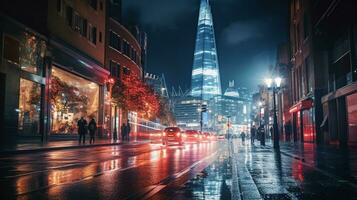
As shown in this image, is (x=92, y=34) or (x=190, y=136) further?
(x=190, y=136)

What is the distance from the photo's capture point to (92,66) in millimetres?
42656

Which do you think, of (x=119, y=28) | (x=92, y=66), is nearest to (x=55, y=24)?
(x=92, y=66)

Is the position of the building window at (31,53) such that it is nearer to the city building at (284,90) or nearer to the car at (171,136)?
the car at (171,136)

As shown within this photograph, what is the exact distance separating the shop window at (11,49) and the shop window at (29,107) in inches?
71.9

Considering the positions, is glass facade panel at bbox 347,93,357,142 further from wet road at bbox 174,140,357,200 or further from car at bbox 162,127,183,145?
wet road at bbox 174,140,357,200

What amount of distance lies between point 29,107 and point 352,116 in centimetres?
2233

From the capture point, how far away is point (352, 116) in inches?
1060

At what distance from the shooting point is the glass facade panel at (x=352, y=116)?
86.2 ft

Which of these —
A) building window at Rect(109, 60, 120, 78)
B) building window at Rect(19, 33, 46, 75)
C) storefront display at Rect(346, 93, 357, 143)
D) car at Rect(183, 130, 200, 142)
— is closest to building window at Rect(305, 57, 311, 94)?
storefront display at Rect(346, 93, 357, 143)

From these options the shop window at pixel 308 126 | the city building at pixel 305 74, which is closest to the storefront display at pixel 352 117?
the city building at pixel 305 74

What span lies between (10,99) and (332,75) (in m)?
23.1

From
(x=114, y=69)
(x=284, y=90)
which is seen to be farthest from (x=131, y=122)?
(x=284, y=90)

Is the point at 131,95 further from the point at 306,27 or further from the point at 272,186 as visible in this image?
the point at 272,186

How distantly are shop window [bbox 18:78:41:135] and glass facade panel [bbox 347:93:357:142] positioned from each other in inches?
873
